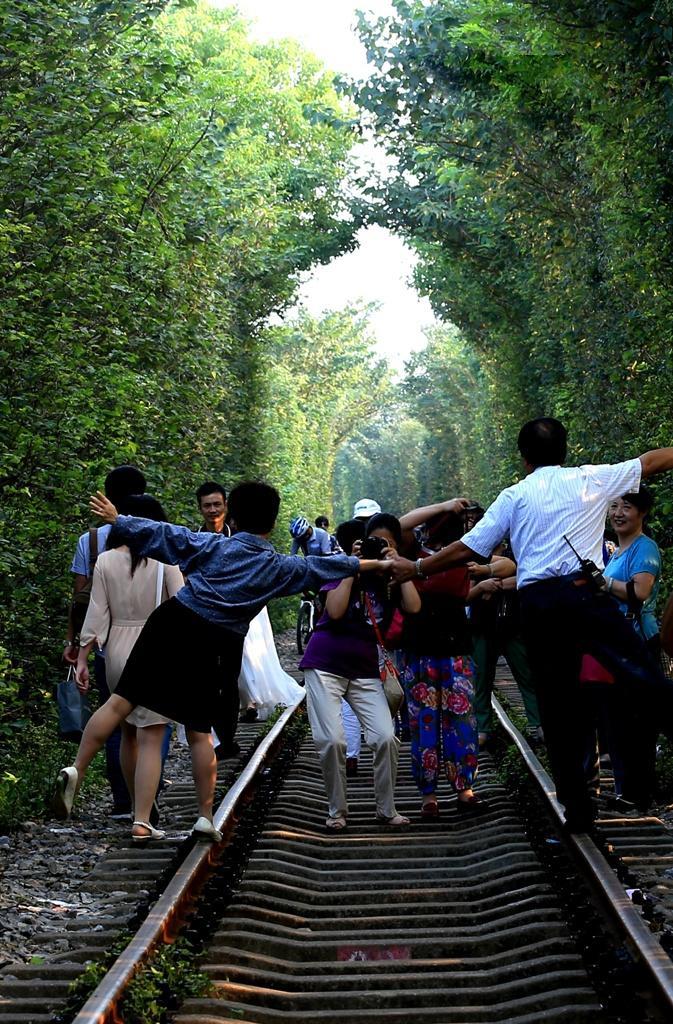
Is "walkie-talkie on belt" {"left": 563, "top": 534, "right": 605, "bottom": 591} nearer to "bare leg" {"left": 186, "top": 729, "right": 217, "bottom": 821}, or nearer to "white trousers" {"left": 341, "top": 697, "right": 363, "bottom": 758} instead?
"bare leg" {"left": 186, "top": 729, "right": 217, "bottom": 821}

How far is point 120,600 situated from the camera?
7.50 m

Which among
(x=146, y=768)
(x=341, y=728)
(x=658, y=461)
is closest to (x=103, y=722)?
(x=146, y=768)

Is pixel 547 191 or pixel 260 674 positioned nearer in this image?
pixel 260 674

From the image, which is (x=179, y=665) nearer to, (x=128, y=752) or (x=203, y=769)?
(x=203, y=769)

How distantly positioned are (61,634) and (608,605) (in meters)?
6.18

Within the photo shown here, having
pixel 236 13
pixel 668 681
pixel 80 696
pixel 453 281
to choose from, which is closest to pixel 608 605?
pixel 668 681

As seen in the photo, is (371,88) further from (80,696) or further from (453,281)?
(80,696)

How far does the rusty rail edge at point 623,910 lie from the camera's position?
169 inches

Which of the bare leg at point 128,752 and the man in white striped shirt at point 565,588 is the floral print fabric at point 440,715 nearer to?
the man in white striped shirt at point 565,588

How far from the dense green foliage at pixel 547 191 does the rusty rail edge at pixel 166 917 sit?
5746 mm

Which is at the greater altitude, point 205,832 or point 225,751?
A: point 225,751

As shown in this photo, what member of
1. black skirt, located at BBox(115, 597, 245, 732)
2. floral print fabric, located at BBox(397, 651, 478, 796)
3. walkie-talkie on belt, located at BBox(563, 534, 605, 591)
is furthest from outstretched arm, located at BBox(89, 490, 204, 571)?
floral print fabric, located at BBox(397, 651, 478, 796)

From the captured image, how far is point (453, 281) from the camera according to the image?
30.1 m

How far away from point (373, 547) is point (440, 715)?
1.67 meters
